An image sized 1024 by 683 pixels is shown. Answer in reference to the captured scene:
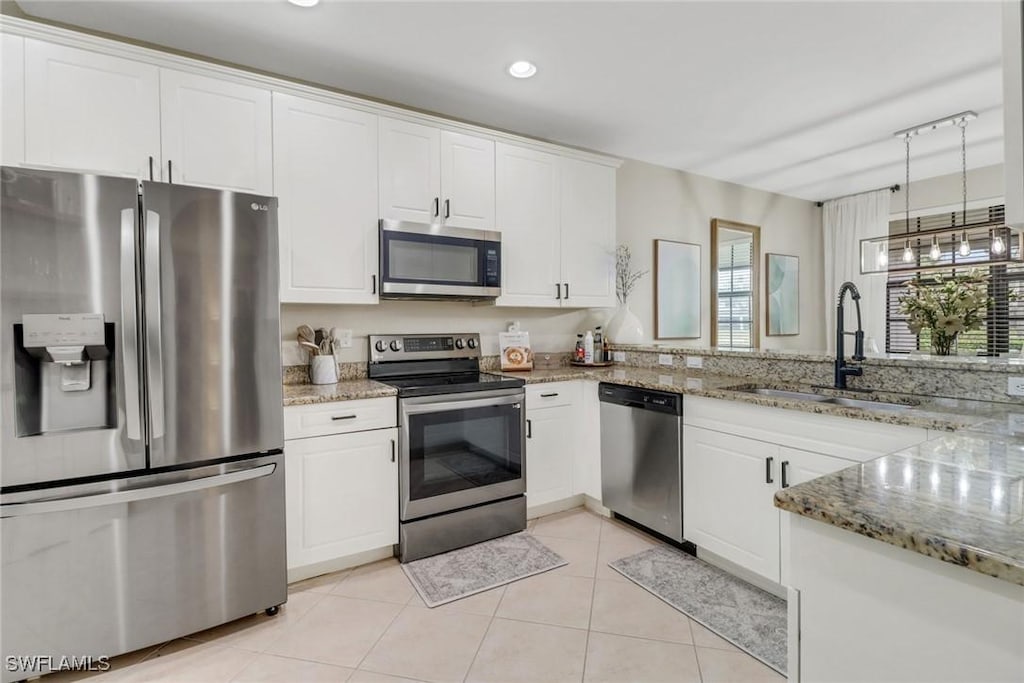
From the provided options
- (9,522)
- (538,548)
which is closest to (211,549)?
(9,522)

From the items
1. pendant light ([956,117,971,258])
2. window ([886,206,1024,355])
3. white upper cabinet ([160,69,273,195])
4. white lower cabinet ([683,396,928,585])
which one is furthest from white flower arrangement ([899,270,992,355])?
white upper cabinet ([160,69,273,195])

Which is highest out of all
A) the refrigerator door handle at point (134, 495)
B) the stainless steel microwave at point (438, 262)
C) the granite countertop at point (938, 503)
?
the stainless steel microwave at point (438, 262)

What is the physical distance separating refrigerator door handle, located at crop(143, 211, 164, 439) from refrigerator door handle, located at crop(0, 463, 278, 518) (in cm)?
20

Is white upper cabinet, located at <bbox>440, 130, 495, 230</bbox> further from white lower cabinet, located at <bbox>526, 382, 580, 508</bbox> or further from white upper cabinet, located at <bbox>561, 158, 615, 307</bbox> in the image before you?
white lower cabinet, located at <bbox>526, 382, 580, 508</bbox>

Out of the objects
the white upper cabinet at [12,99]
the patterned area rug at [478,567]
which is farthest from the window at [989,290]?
the white upper cabinet at [12,99]

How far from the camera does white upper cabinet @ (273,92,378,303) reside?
2443mm

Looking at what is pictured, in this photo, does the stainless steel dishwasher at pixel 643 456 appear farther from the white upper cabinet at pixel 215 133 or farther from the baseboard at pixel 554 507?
the white upper cabinet at pixel 215 133

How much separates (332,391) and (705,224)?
371 centimetres

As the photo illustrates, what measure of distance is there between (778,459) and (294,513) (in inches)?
85.0

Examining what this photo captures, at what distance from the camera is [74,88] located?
78.7 inches

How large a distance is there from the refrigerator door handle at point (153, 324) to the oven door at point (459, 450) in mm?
1016

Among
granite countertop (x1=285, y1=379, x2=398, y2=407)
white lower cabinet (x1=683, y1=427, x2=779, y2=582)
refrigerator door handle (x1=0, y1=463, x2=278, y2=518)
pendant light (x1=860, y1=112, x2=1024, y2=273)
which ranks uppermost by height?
pendant light (x1=860, y1=112, x2=1024, y2=273)

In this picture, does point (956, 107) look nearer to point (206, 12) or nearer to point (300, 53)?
point (300, 53)

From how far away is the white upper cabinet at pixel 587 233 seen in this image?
134 inches
